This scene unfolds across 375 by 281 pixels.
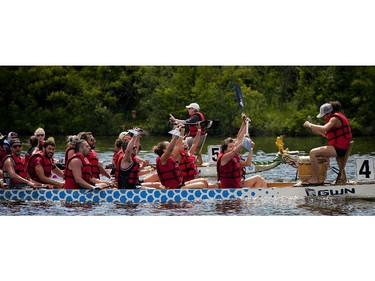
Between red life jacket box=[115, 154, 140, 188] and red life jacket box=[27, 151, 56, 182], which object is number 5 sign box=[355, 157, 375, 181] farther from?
red life jacket box=[27, 151, 56, 182]

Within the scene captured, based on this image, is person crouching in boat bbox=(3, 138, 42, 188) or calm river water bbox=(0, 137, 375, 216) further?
person crouching in boat bbox=(3, 138, 42, 188)

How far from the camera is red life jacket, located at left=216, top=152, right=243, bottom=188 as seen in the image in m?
13.7

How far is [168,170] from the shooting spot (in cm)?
1364

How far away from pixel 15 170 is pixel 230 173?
3.36m

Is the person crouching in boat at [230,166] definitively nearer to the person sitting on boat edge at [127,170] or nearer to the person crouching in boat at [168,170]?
the person crouching in boat at [168,170]

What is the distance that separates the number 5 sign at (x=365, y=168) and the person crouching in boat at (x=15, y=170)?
5012 millimetres

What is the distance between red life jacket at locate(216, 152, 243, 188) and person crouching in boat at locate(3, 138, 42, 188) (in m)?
2.91

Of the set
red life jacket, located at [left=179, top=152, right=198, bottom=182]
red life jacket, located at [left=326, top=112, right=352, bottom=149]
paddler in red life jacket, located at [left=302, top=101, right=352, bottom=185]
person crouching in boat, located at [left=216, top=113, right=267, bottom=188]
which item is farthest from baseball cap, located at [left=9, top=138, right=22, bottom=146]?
red life jacket, located at [left=326, top=112, right=352, bottom=149]

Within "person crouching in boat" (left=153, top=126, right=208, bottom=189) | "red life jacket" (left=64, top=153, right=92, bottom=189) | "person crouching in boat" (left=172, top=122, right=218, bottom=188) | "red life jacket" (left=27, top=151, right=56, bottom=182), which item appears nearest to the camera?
"person crouching in boat" (left=153, top=126, right=208, bottom=189)

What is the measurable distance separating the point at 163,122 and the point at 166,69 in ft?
13.2

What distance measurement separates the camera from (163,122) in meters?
31.4

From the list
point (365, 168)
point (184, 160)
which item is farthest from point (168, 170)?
point (365, 168)

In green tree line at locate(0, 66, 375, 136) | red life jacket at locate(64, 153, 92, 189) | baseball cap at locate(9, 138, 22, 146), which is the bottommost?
red life jacket at locate(64, 153, 92, 189)

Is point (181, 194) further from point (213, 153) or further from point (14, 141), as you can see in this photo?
point (213, 153)
